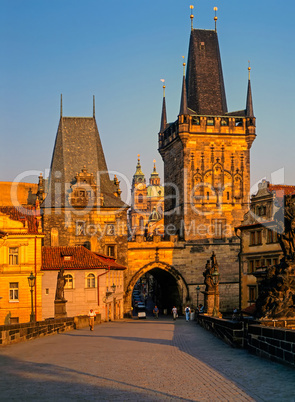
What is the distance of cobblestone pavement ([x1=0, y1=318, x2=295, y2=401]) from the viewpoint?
32.6 feet

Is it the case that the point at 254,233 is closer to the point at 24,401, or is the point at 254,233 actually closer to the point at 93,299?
the point at 93,299

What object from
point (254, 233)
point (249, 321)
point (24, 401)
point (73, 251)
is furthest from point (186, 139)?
point (24, 401)

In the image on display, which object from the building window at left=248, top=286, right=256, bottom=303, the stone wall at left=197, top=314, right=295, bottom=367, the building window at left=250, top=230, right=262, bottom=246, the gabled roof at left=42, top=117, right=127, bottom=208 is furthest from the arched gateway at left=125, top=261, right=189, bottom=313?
the stone wall at left=197, top=314, right=295, bottom=367

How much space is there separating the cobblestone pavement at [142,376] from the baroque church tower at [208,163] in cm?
5204

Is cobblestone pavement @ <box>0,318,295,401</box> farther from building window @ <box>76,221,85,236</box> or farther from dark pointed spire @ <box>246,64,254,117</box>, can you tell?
dark pointed spire @ <box>246,64,254,117</box>

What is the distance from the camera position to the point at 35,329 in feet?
76.3

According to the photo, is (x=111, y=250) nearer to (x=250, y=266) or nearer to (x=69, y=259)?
(x=250, y=266)

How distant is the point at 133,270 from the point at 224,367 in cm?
5336

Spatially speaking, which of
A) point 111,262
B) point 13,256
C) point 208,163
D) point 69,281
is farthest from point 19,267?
point 208,163

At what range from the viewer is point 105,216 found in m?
65.0

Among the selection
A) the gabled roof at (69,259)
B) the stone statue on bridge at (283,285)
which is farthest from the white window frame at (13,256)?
the stone statue on bridge at (283,285)

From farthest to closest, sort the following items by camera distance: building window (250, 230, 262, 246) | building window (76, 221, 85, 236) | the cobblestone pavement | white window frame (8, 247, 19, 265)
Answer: building window (76, 221, 85, 236) < building window (250, 230, 262, 246) < white window frame (8, 247, 19, 265) < the cobblestone pavement

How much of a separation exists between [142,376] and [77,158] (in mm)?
57438

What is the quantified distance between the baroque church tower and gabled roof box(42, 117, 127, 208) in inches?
307
